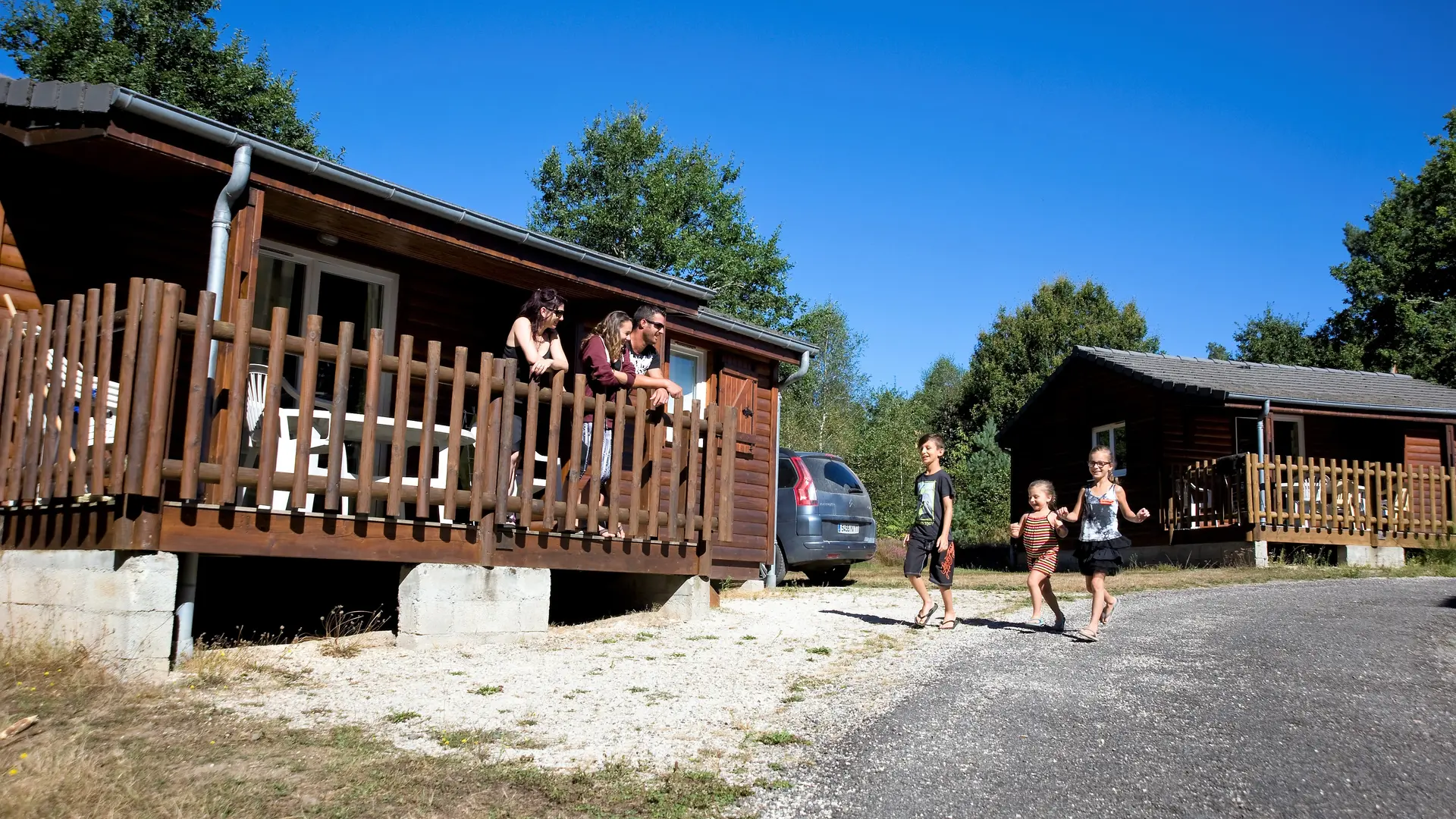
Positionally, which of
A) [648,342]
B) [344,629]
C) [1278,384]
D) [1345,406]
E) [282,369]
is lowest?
[344,629]

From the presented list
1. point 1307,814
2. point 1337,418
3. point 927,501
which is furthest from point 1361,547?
point 1307,814

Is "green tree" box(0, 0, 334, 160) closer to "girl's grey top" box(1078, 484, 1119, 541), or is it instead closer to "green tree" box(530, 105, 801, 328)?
"green tree" box(530, 105, 801, 328)

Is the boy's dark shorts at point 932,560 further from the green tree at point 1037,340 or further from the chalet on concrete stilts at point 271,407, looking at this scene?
the green tree at point 1037,340

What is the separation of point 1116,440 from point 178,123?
1941 cm

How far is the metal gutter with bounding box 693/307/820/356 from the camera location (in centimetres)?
1258

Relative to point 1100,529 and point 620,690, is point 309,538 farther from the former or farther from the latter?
point 1100,529

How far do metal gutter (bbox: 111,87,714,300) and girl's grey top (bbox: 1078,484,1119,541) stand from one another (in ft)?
14.5

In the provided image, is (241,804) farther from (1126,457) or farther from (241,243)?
(1126,457)

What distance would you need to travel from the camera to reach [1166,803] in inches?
153

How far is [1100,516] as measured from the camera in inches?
305

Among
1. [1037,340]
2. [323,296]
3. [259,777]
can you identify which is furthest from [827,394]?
[259,777]

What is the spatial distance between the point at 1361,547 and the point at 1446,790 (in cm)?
1478

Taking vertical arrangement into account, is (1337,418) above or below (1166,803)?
above

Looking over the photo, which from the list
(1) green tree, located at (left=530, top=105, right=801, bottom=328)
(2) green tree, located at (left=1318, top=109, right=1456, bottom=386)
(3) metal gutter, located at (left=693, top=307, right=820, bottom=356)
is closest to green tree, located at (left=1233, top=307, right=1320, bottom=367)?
(2) green tree, located at (left=1318, top=109, right=1456, bottom=386)
